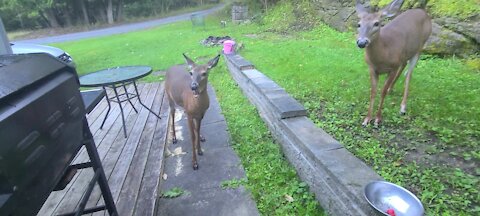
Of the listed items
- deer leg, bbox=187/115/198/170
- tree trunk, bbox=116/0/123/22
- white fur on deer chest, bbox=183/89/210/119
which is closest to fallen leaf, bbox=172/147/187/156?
deer leg, bbox=187/115/198/170

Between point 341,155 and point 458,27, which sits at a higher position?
point 458,27

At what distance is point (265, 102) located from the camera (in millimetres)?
4465

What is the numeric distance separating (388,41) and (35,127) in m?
3.92

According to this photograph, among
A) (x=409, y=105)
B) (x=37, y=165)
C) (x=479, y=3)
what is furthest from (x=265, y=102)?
(x=479, y=3)

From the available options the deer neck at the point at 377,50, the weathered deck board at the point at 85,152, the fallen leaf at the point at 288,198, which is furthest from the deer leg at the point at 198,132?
the deer neck at the point at 377,50

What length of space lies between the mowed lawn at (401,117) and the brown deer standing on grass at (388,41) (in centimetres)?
38

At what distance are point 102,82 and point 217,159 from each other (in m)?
1.87

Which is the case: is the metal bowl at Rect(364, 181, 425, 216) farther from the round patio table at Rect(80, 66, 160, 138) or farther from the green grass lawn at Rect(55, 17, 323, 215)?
the round patio table at Rect(80, 66, 160, 138)

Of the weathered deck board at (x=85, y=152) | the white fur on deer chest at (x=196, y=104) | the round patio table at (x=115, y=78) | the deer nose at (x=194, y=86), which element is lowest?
the weathered deck board at (x=85, y=152)

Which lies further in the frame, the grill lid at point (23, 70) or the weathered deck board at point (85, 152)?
the weathered deck board at point (85, 152)

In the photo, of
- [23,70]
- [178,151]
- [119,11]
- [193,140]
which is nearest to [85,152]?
[178,151]

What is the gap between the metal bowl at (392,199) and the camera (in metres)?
2.05

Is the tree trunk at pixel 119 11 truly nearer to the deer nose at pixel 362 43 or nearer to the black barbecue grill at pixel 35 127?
the deer nose at pixel 362 43

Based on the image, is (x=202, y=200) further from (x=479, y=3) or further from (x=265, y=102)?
(x=479, y=3)
